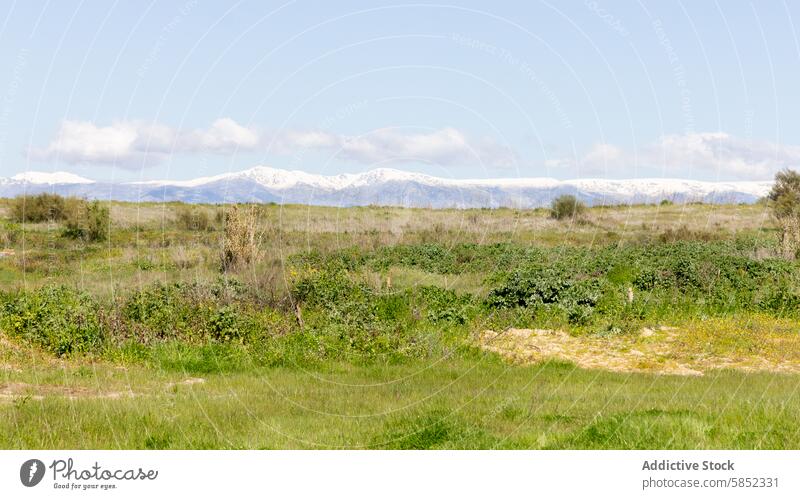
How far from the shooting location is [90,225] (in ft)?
165

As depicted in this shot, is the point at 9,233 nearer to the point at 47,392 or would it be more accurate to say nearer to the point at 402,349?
the point at 402,349

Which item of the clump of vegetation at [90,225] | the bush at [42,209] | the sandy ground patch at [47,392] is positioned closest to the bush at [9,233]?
the clump of vegetation at [90,225]

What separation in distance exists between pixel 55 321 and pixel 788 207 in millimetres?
56744

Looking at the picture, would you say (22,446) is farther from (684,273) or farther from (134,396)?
(684,273)

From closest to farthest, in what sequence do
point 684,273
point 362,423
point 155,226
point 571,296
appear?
point 362,423 < point 571,296 < point 684,273 < point 155,226

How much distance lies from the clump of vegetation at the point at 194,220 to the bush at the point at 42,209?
879 cm

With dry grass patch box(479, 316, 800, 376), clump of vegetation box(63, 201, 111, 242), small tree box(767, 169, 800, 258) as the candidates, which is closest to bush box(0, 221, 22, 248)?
clump of vegetation box(63, 201, 111, 242)

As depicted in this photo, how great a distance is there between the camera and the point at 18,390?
46.4 ft

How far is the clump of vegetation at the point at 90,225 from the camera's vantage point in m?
49.8

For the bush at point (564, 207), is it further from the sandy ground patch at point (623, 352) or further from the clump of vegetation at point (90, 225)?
the sandy ground patch at point (623, 352)

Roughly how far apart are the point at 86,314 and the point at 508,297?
40.7 feet

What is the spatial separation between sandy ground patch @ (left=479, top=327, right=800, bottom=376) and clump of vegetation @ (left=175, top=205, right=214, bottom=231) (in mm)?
40536

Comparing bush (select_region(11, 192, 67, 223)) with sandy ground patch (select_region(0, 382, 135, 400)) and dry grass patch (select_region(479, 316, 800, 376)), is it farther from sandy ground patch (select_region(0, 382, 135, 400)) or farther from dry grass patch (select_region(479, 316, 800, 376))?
sandy ground patch (select_region(0, 382, 135, 400))
